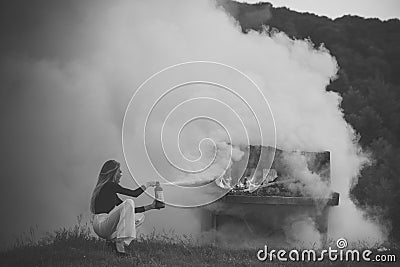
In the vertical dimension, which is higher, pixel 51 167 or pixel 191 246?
pixel 51 167

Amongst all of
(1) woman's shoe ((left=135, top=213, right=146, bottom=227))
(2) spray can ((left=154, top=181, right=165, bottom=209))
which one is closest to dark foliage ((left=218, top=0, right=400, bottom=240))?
(2) spray can ((left=154, top=181, right=165, bottom=209))

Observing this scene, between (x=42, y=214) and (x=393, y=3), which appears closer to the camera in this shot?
(x=42, y=214)

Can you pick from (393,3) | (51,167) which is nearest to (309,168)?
Answer: (393,3)

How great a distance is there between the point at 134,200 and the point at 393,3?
2087 millimetres

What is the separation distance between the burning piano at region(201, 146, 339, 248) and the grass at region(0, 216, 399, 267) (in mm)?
118

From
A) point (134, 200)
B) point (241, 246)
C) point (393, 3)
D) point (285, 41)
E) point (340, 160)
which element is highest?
point (393, 3)

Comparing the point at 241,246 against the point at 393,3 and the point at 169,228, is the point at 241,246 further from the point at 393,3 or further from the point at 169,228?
the point at 393,3

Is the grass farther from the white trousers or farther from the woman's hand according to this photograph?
the woman's hand

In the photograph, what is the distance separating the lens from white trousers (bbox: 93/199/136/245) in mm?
3848

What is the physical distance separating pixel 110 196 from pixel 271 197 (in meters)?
0.94

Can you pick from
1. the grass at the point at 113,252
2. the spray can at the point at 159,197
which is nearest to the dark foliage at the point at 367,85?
the grass at the point at 113,252

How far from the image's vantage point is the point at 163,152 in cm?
393

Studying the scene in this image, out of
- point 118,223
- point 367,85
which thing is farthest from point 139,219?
point 367,85

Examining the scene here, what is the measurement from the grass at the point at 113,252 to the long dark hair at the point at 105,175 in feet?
0.51
